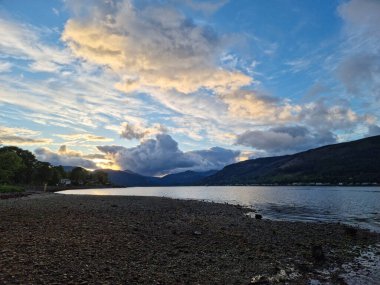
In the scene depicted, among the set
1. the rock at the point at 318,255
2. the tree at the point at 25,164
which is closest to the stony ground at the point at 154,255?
the rock at the point at 318,255

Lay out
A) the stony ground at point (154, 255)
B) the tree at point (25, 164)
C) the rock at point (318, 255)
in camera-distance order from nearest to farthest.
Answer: the stony ground at point (154, 255), the rock at point (318, 255), the tree at point (25, 164)

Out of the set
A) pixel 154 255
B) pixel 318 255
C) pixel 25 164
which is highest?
pixel 25 164

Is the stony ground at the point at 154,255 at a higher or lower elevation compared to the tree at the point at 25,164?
lower

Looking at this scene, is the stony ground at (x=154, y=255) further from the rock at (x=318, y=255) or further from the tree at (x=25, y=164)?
the tree at (x=25, y=164)

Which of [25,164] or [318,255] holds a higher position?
[25,164]

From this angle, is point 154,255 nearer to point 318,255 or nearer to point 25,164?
point 318,255

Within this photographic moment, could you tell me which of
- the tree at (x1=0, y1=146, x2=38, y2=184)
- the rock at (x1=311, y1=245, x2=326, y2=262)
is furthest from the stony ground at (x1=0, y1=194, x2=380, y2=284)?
the tree at (x1=0, y1=146, x2=38, y2=184)

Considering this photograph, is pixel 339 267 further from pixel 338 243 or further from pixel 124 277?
pixel 124 277

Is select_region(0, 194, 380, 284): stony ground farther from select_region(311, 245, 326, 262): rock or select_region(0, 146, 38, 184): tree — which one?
select_region(0, 146, 38, 184): tree

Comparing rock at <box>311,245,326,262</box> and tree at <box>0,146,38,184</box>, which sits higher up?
tree at <box>0,146,38,184</box>

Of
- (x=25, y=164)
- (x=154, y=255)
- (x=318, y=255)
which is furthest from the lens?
(x=25, y=164)

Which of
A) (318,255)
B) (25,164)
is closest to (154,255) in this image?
(318,255)

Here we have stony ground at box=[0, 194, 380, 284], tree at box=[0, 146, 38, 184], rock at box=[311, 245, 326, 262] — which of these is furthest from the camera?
tree at box=[0, 146, 38, 184]

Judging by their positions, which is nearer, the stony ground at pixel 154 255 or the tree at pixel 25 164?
the stony ground at pixel 154 255
